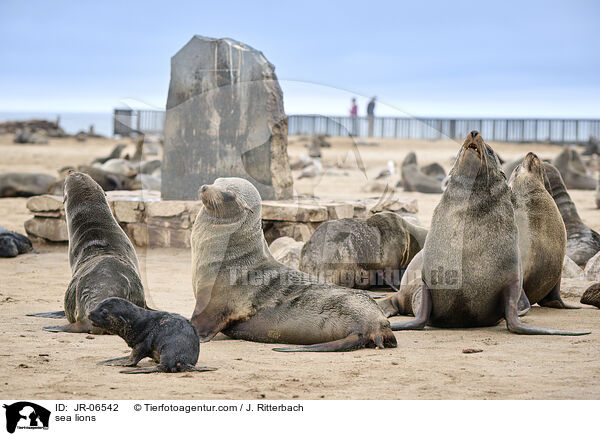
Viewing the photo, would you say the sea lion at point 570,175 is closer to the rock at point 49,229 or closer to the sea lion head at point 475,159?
the rock at point 49,229

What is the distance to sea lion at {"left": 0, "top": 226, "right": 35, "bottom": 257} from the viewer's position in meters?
10.1

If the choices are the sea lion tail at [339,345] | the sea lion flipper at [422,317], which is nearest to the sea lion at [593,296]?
the sea lion flipper at [422,317]

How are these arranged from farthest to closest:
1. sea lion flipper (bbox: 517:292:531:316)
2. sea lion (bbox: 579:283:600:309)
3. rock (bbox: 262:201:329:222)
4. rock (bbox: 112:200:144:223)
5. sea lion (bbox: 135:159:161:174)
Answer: sea lion (bbox: 135:159:161:174)
rock (bbox: 112:200:144:223)
rock (bbox: 262:201:329:222)
sea lion (bbox: 579:283:600:309)
sea lion flipper (bbox: 517:292:531:316)

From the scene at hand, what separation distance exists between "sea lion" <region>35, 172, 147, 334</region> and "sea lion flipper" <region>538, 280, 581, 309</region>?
3406 mm

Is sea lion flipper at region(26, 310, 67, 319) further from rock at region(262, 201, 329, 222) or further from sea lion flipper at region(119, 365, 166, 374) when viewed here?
rock at region(262, 201, 329, 222)

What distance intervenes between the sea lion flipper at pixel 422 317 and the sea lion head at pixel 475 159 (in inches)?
35.6

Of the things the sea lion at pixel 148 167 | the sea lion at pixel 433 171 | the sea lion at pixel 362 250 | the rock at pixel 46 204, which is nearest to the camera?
the sea lion at pixel 362 250

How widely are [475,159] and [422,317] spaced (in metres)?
1.22

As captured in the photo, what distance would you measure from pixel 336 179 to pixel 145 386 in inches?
716

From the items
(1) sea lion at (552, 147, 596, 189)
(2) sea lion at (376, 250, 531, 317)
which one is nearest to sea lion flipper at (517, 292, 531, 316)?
(2) sea lion at (376, 250, 531, 317)

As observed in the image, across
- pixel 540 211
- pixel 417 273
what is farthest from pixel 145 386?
pixel 540 211

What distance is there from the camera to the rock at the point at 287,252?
831cm

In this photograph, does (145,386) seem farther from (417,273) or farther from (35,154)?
(35,154)
